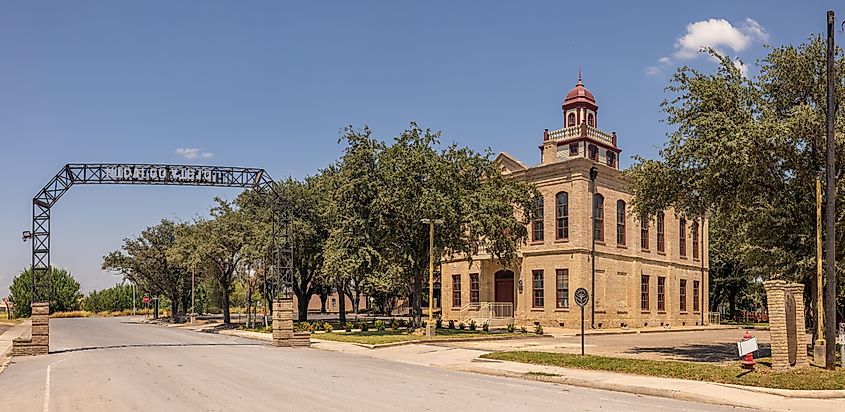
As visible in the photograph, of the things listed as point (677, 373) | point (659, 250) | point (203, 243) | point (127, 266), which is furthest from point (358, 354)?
point (127, 266)

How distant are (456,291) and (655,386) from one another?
37.9 metres

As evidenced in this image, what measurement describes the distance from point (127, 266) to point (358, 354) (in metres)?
46.7

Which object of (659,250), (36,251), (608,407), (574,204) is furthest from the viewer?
(659,250)

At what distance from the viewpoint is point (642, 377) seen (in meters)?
19.4

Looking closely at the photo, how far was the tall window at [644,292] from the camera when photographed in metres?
53.3

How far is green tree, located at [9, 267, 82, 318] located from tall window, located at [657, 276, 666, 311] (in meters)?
79.1

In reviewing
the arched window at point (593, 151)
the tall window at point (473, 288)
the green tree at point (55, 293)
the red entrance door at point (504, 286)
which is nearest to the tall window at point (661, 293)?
the red entrance door at point (504, 286)

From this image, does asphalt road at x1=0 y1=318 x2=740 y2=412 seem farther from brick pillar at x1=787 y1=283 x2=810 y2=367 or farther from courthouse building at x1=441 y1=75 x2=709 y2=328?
courthouse building at x1=441 y1=75 x2=709 y2=328

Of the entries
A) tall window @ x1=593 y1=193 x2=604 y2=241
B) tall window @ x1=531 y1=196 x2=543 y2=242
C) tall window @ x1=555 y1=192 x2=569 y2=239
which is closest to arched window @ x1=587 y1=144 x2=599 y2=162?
tall window @ x1=593 y1=193 x2=604 y2=241

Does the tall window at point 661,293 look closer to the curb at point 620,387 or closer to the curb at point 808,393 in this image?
the curb at point 620,387

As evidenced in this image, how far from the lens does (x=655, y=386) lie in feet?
57.3

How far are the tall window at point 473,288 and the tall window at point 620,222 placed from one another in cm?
994

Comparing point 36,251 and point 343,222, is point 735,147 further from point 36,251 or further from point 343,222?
point 36,251

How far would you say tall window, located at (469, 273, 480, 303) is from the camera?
53.7 m
